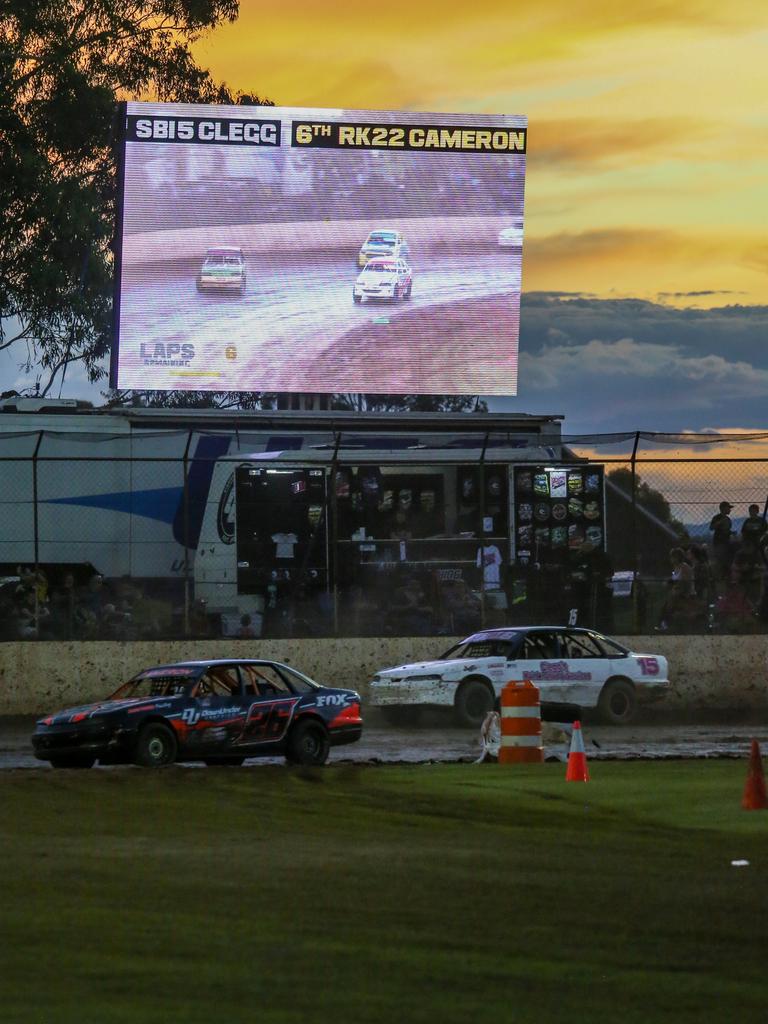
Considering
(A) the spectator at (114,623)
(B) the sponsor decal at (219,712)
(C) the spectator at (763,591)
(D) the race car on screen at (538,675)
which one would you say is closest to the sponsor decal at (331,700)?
(B) the sponsor decal at (219,712)

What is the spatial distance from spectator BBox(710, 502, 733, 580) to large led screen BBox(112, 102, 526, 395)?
42.3 ft

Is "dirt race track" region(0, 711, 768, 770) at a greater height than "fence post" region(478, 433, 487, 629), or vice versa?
"fence post" region(478, 433, 487, 629)

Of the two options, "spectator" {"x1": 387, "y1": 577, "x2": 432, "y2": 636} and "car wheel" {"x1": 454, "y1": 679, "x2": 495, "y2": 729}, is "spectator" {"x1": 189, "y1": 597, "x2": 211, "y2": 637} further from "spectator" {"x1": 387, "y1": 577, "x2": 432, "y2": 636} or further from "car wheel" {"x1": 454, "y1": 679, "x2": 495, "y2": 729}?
"car wheel" {"x1": 454, "y1": 679, "x2": 495, "y2": 729}

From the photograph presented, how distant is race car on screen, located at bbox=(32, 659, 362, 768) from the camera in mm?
16047

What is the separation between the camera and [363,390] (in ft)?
121

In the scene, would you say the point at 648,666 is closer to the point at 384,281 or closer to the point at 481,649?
the point at 481,649

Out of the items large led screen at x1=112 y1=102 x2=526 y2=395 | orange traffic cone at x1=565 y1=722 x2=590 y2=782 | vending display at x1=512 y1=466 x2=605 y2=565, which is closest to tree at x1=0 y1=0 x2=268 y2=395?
large led screen at x1=112 y1=102 x2=526 y2=395

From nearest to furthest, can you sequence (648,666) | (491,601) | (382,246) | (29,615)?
(648,666)
(29,615)
(491,601)
(382,246)

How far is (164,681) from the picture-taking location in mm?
16828

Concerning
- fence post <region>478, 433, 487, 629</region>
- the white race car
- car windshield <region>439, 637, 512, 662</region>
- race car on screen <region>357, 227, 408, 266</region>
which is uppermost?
the white race car

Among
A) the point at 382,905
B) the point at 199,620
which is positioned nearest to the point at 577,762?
the point at 382,905

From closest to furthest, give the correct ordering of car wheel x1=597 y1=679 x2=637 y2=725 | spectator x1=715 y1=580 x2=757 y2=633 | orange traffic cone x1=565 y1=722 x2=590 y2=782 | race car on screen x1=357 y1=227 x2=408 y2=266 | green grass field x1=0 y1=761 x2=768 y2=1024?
green grass field x1=0 y1=761 x2=768 y2=1024 → orange traffic cone x1=565 y1=722 x2=590 y2=782 → car wheel x1=597 y1=679 x2=637 y2=725 → spectator x1=715 y1=580 x2=757 y2=633 → race car on screen x1=357 y1=227 x2=408 y2=266

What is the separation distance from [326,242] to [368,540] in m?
12.6

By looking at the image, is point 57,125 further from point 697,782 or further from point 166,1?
point 697,782
